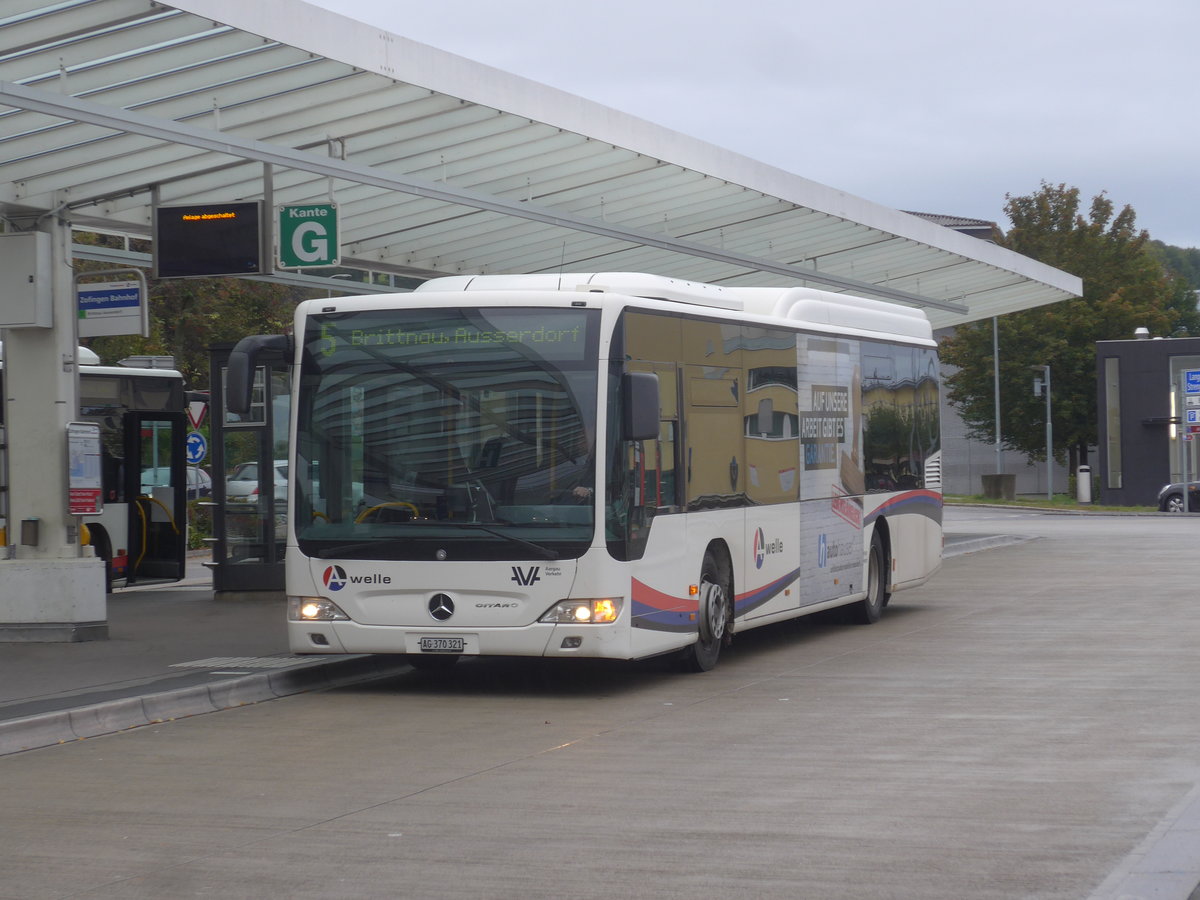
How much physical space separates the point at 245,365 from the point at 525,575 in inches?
97.8

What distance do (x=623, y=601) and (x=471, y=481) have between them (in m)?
1.34

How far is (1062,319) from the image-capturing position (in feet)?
227

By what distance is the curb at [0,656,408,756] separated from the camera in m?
10.3

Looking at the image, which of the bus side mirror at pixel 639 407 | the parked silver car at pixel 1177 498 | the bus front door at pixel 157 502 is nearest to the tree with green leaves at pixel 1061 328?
the parked silver car at pixel 1177 498

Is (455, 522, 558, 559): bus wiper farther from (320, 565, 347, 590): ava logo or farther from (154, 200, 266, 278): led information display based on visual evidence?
(154, 200, 266, 278): led information display

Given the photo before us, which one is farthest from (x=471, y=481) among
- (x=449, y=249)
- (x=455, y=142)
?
(x=449, y=249)

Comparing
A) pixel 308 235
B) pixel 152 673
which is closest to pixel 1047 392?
pixel 308 235

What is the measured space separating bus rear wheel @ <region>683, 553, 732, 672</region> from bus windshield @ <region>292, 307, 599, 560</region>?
1.92m

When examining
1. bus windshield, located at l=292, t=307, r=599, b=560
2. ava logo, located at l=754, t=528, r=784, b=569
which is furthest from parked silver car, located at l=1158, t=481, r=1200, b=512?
bus windshield, located at l=292, t=307, r=599, b=560

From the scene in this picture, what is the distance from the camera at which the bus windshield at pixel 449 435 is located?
1195 centimetres

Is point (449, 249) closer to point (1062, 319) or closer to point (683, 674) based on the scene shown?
point (683, 674)

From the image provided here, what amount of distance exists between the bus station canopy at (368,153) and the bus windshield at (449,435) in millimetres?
2002

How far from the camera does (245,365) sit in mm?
12227

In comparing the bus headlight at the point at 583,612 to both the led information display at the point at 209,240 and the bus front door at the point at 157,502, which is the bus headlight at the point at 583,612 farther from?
the bus front door at the point at 157,502
